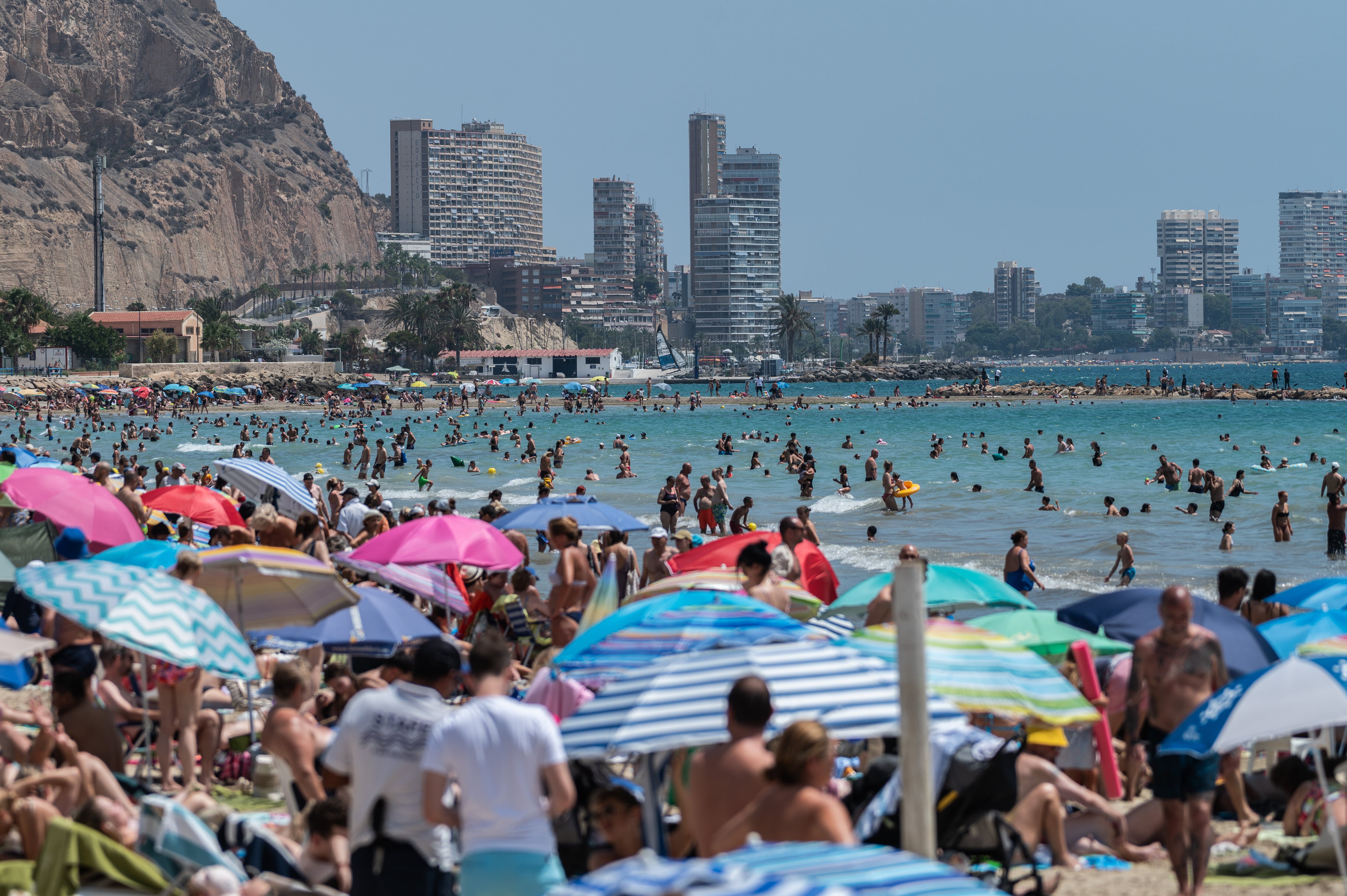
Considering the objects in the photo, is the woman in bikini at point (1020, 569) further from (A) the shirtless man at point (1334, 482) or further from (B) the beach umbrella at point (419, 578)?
(A) the shirtless man at point (1334, 482)

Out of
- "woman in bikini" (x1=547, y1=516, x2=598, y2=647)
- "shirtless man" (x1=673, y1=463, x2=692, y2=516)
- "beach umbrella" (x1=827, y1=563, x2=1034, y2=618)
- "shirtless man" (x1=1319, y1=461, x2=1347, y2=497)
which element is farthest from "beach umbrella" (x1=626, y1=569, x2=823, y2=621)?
"shirtless man" (x1=1319, y1=461, x2=1347, y2=497)

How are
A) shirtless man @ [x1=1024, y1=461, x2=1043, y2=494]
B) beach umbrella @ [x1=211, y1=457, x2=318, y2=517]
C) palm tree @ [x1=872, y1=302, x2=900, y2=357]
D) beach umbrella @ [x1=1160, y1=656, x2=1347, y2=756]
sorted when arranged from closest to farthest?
beach umbrella @ [x1=1160, y1=656, x2=1347, y2=756] → beach umbrella @ [x1=211, y1=457, x2=318, y2=517] → shirtless man @ [x1=1024, y1=461, x2=1043, y2=494] → palm tree @ [x1=872, y1=302, x2=900, y2=357]

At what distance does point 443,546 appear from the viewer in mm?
10469

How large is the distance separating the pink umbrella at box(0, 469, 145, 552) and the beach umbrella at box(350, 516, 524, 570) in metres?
2.17

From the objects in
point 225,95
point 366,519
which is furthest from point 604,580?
point 225,95

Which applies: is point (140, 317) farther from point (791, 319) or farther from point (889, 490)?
point (889, 490)

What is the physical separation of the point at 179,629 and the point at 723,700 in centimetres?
321

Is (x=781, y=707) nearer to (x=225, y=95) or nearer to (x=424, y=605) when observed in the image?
(x=424, y=605)

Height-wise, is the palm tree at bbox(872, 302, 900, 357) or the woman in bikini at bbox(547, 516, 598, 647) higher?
the palm tree at bbox(872, 302, 900, 357)

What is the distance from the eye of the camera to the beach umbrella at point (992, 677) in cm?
614

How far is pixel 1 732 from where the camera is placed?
630 centimetres

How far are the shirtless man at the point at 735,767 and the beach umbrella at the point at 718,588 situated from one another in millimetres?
2418

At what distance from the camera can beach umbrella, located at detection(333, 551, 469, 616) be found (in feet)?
34.3

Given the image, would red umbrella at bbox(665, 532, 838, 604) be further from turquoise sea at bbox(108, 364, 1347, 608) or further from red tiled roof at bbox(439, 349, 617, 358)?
red tiled roof at bbox(439, 349, 617, 358)
